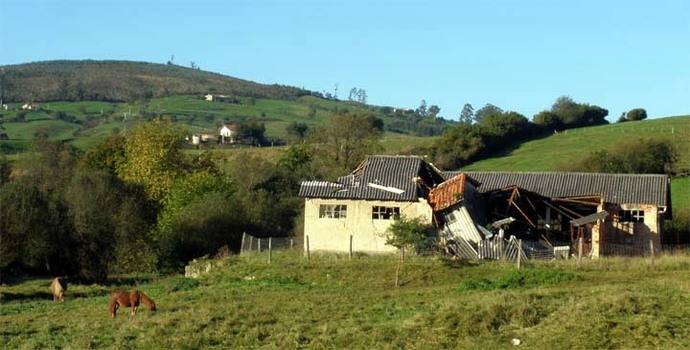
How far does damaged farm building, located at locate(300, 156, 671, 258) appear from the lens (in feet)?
135

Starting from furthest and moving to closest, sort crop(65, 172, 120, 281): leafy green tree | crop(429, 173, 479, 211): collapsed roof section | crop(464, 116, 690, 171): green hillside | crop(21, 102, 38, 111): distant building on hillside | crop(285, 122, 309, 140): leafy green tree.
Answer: crop(21, 102, 38, 111): distant building on hillside → crop(285, 122, 309, 140): leafy green tree → crop(464, 116, 690, 171): green hillside → crop(65, 172, 120, 281): leafy green tree → crop(429, 173, 479, 211): collapsed roof section

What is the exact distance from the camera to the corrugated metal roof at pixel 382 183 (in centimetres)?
4197

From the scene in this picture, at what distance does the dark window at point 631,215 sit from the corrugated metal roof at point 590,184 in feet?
1.43

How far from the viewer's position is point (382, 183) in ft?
140

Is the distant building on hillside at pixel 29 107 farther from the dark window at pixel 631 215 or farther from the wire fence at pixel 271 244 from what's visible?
the dark window at pixel 631 215

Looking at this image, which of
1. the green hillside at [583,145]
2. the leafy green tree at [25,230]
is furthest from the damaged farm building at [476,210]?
the green hillside at [583,145]

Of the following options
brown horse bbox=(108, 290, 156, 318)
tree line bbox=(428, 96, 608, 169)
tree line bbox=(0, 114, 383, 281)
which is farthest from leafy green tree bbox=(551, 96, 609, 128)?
brown horse bbox=(108, 290, 156, 318)

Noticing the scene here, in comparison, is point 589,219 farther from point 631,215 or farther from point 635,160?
point 635,160

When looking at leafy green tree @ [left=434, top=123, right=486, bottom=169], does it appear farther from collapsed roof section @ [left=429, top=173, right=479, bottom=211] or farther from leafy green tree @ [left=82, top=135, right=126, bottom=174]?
collapsed roof section @ [left=429, top=173, right=479, bottom=211]

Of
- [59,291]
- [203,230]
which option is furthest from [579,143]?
[59,291]

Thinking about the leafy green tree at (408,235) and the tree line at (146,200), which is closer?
the leafy green tree at (408,235)

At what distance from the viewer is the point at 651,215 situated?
141 ft

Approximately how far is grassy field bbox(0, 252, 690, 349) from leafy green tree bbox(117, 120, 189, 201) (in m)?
32.4

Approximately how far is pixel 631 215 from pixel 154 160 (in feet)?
115
